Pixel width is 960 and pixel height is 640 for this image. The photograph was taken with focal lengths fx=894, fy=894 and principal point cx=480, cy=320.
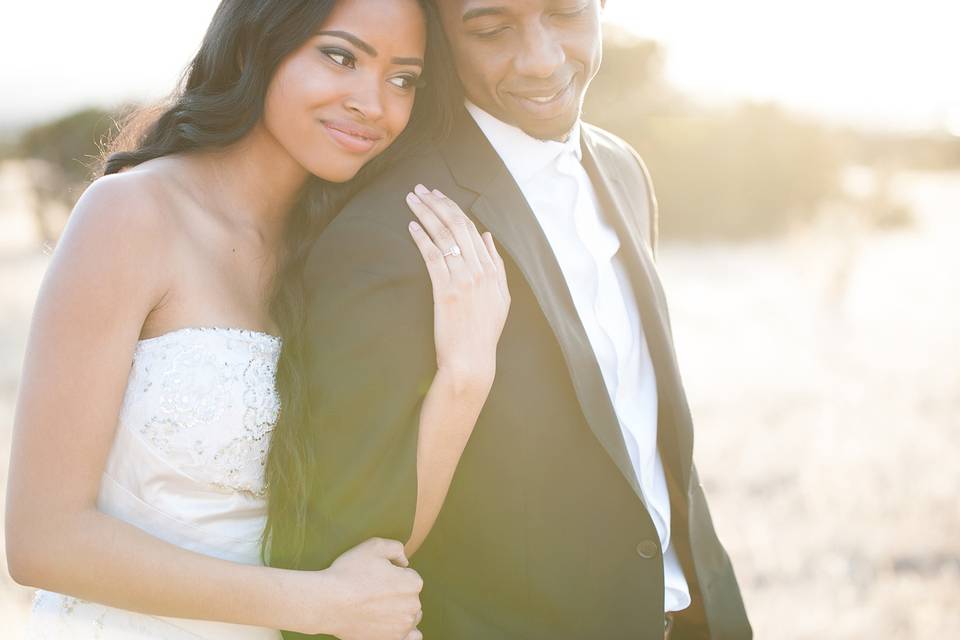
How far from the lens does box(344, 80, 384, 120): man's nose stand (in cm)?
213

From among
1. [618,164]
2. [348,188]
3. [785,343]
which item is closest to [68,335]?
[348,188]

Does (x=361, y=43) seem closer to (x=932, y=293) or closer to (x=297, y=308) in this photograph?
(x=297, y=308)

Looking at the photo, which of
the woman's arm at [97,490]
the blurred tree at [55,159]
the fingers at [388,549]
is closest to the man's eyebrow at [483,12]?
the woman's arm at [97,490]

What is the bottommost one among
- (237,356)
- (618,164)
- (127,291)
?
(237,356)

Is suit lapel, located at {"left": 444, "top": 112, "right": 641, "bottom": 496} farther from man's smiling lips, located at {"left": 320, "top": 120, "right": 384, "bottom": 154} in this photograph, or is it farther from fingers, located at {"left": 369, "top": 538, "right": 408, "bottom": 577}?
fingers, located at {"left": 369, "top": 538, "right": 408, "bottom": 577}

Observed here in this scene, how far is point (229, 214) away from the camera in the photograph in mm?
2244

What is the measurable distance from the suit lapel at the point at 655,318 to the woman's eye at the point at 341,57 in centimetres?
77

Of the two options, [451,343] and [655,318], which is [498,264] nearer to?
[451,343]

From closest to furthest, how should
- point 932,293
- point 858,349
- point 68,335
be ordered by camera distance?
point 68,335, point 858,349, point 932,293

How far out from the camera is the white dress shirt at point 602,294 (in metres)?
2.33

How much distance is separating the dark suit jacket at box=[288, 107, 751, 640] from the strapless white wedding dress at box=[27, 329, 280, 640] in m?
0.16

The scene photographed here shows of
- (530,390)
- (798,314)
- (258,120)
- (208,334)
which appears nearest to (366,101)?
(258,120)

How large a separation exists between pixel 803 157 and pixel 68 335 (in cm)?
1567

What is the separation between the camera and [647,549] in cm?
215
